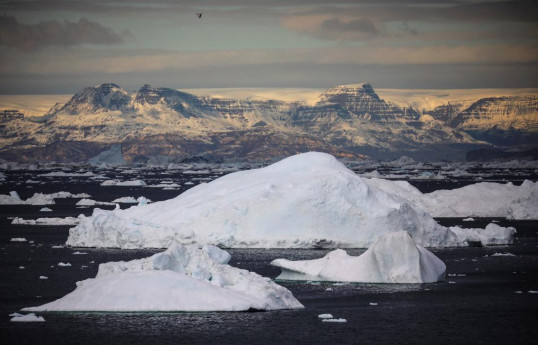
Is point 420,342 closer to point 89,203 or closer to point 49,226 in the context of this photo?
point 49,226

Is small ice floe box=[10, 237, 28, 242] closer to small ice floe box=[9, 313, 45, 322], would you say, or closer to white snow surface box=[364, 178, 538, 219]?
small ice floe box=[9, 313, 45, 322]

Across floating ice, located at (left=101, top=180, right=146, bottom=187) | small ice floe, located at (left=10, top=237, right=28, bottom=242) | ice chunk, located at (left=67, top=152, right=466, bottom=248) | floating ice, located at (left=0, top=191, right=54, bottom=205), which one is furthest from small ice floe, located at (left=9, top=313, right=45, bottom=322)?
floating ice, located at (left=101, top=180, right=146, bottom=187)

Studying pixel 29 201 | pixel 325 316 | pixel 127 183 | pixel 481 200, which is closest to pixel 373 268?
pixel 325 316

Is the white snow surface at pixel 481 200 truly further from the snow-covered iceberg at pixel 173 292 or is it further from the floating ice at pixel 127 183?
the floating ice at pixel 127 183

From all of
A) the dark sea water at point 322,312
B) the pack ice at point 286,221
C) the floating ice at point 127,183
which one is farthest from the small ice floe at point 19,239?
the floating ice at point 127,183

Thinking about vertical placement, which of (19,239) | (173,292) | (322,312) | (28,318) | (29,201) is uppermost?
(173,292)

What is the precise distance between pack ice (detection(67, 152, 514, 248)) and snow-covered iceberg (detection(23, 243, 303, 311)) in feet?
42.4

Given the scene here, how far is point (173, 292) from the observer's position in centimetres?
2564

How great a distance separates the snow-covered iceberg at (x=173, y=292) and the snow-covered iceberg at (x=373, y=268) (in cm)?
496

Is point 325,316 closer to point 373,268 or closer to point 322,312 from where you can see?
point 322,312

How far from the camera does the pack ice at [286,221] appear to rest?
40.0 metres

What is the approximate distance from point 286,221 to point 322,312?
46.2 feet

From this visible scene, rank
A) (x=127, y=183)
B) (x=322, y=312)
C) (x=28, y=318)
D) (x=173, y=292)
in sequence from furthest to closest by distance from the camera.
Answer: (x=127, y=183) < (x=322, y=312) < (x=173, y=292) < (x=28, y=318)

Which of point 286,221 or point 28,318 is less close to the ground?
point 286,221
